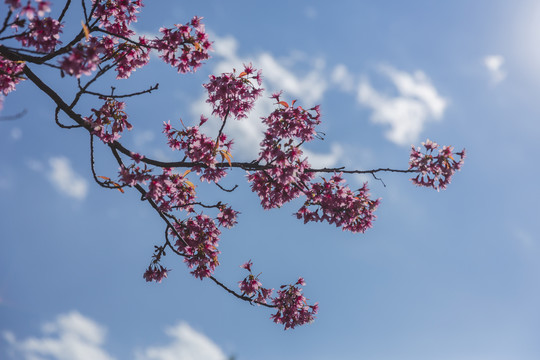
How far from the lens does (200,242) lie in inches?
338

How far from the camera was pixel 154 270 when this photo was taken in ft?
28.3

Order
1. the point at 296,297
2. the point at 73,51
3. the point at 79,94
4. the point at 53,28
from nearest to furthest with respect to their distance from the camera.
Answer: the point at 73,51 → the point at 79,94 → the point at 53,28 → the point at 296,297

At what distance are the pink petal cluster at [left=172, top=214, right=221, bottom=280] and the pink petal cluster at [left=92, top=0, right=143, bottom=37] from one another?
3.96 metres

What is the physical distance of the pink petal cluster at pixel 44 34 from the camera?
6.59 metres

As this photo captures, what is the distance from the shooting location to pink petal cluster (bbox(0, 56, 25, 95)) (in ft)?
22.3

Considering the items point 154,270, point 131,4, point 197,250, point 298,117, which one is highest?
point 131,4

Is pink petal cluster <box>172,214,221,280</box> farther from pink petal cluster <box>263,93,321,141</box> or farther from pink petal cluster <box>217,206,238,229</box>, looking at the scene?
pink petal cluster <box>263,93,321,141</box>

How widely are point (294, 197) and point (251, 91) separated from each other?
2115 millimetres

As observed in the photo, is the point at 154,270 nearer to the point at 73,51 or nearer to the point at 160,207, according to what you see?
the point at 160,207

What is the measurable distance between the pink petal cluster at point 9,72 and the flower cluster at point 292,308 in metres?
5.95

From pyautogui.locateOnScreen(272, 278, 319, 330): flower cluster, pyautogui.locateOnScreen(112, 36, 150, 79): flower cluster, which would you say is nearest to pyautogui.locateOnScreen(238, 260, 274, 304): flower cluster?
pyautogui.locateOnScreen(272, 278, 319, 330): flower cluster

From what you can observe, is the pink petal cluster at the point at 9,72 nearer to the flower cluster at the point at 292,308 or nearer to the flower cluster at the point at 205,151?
the flower cluster at the point at 205,151

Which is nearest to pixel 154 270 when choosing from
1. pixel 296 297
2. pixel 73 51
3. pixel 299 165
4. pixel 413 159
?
pixel 296 297

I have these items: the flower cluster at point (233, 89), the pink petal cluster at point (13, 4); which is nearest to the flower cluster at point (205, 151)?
the flower cluster at point (233, 89)
